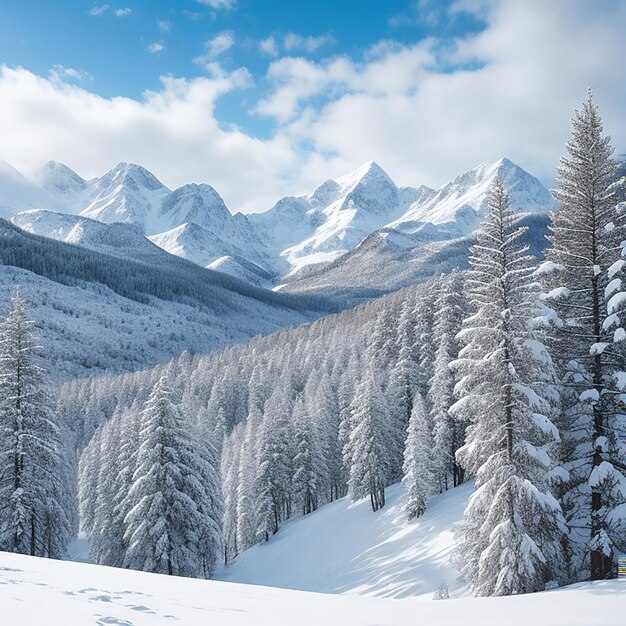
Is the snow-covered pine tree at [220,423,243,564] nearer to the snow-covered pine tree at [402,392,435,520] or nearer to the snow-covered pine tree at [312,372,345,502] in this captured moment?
the snow-covered pine tree at [312,372,345,502]

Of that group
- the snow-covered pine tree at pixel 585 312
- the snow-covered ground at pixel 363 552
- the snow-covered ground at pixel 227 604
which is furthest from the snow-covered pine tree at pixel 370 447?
the snow-covered ground at pixel 227 604

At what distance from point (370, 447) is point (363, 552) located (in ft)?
29.7

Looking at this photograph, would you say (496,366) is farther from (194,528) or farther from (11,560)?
(194,528)

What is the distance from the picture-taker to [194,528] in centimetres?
2800

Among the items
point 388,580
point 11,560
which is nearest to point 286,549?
point 388,580

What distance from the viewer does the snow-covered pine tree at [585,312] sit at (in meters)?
16.2

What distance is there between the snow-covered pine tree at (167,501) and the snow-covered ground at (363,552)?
9915 millimetres

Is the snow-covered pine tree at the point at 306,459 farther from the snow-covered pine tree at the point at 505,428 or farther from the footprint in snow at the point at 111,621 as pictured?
the footprint in snow at the point at 111,621

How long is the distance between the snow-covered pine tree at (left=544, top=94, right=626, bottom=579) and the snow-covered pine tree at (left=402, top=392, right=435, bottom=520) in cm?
1933

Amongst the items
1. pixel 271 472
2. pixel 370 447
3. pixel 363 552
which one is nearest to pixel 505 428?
pixel 363 552

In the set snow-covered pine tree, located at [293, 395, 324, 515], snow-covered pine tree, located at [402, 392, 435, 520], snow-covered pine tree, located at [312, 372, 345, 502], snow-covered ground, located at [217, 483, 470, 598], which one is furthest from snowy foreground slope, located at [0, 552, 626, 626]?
snow-covered pine tree, located at [312, 372, 345, 502]

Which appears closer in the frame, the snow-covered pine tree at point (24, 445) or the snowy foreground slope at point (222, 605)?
the snowy foreground slope at point (222, 605)

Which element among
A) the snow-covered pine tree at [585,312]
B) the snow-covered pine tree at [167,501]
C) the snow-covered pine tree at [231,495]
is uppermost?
the snow-covered pine tree at [585,312]

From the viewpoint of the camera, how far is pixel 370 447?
4312 centimetres
